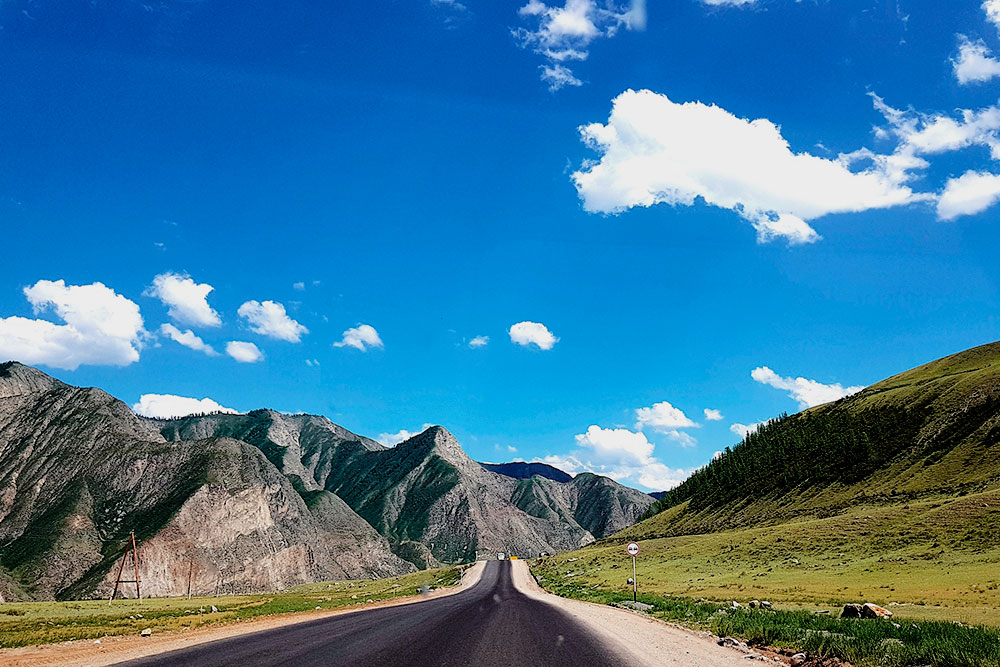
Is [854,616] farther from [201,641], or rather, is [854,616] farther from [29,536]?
[29,536]

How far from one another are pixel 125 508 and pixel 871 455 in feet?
555

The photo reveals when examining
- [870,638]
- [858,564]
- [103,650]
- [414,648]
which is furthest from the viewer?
[858,564]

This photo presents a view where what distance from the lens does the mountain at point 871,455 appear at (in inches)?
3551

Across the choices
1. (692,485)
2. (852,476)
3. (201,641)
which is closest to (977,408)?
(852,476)

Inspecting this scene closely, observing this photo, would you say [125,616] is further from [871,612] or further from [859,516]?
[859,516]

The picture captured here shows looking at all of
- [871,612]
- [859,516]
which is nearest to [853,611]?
[871,612]

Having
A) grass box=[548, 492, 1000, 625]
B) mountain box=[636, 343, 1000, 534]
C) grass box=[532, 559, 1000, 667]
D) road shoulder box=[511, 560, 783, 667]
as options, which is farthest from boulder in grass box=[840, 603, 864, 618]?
mountain box=[636, 343, 1000, 534]

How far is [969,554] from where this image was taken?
166 ft

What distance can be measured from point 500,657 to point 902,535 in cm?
6518

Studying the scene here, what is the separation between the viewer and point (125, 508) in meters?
149

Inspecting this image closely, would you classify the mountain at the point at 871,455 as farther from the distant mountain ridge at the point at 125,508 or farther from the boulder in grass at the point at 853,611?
the distant mountain ridge at the point at 125,508

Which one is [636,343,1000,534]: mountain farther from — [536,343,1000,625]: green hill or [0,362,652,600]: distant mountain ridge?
[0,362,652,600]: distant mountain ridge

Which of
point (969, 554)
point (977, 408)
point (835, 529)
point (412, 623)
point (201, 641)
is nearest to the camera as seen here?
point (201, 641)

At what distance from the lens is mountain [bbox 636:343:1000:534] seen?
9019 cm
